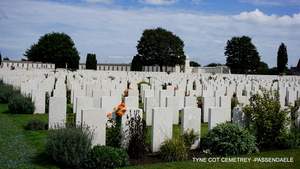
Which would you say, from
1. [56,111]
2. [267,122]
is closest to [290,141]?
[267,122]

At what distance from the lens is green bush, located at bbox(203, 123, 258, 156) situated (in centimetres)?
538

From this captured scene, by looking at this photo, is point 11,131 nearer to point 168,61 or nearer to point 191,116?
point 191,116

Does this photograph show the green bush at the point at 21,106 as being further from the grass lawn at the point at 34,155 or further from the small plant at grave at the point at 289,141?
the small plant at grave at the point at 289,141

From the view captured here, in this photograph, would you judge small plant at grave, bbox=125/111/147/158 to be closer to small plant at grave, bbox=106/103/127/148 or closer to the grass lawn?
small plant at grave, bbox=106/103/127/148

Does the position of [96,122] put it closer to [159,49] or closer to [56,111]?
[56,111]

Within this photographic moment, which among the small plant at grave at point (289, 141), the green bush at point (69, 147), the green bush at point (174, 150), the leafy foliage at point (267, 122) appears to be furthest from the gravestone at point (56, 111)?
the small plant at grave at point (289, 141)

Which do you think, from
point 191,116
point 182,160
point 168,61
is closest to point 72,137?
point 182,160

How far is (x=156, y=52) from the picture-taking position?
57719mm

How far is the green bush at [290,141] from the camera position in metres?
5.88

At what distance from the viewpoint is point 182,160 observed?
5.09 meters

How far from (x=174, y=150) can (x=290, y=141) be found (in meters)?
2.80

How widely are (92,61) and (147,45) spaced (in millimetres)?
12709

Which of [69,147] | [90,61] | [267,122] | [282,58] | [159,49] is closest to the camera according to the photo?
[69,147]

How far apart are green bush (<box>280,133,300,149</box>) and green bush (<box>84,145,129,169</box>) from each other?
368cm
